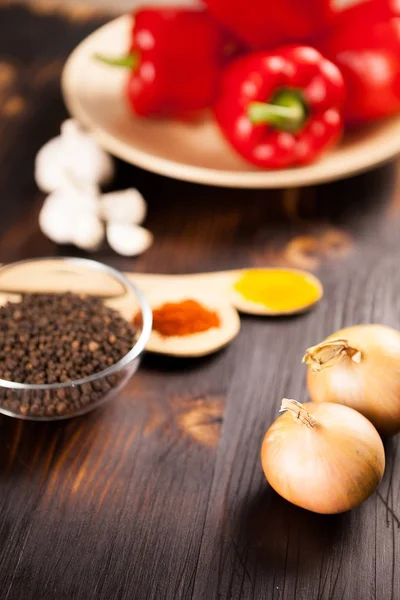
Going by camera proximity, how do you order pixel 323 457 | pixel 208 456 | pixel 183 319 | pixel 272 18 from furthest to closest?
pixel 272 18 → pixel 183 319 → pixel 208 456 → pixel 323 457

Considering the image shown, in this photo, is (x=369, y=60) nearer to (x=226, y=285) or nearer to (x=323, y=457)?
(x=226, y=285)

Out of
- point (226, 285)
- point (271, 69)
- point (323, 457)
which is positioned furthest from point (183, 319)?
point (271, 69)

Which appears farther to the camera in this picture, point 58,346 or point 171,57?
point 171,57

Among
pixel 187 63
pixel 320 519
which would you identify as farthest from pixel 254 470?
pixel 187 63

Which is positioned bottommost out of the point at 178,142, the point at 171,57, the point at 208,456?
the point at 208,456

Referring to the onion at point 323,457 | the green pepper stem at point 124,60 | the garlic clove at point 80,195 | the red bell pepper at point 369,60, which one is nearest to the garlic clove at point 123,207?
the garlic clove at point 80,195

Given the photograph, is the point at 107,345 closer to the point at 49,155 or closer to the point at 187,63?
the point at 49,155
